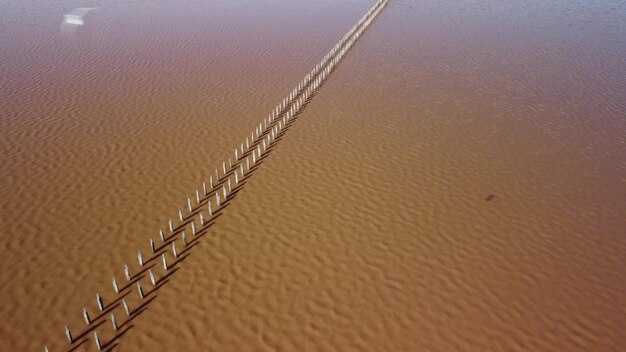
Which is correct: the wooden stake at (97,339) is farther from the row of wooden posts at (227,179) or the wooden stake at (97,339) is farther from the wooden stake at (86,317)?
the wooden stake at (86,317)

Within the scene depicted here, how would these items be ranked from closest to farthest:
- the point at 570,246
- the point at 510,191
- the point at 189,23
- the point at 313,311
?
1. the point at 313,311
2. the point at 570,246
3. the point at 510,191
4. the point at 189,23

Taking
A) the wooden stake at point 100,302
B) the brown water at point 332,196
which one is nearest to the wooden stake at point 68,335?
the brown water at point 332,196

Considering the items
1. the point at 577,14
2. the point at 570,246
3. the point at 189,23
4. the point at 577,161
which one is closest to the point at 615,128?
the point at 577,161

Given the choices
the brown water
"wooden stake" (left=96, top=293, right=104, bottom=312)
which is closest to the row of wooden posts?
"wooden stake" (left=96, top=293, right=104, bottom=312)

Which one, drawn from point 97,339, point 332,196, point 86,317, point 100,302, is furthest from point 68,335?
point 332,196

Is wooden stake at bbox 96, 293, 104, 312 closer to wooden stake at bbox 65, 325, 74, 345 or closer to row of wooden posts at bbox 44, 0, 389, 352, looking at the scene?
row of wooden posts at bbox 44, 0, 389, 352

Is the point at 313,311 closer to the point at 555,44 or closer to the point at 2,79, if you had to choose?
the point at 2,79
